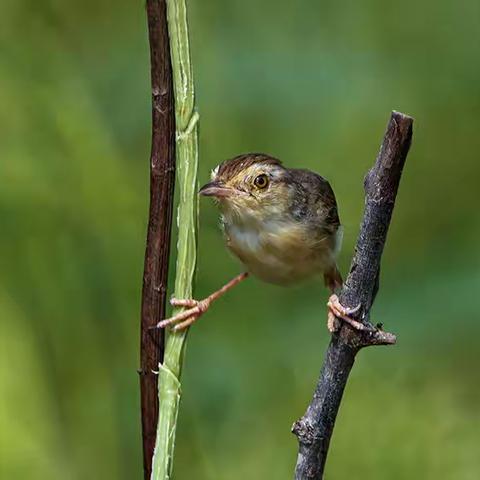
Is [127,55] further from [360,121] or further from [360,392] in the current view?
[360,392]

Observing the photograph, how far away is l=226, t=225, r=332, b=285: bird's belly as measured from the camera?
2.46 metres

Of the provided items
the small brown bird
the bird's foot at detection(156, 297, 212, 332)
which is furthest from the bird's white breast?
the bird's foot at detection(156, 297, 212, 332)

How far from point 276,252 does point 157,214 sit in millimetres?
1016

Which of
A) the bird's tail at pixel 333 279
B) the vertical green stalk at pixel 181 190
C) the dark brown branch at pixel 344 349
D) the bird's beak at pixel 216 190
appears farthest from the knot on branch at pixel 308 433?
the bird's tail at pixel 333 279

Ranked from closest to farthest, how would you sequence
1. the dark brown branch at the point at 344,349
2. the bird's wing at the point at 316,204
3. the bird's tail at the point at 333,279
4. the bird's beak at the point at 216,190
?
the dark brown branch at the point at 344,349
the bird's beak at the point at 216,190
the bird's wing at the point at 316,204
the bird's tail at the point at 333,279

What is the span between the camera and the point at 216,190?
2.30 meters

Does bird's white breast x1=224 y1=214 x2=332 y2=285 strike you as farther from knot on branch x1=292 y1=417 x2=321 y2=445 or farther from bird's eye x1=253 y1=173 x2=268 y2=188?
knot on branch x1=292 y1=417 x2=321 y2=445

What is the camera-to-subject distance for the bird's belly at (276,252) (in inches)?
96.7

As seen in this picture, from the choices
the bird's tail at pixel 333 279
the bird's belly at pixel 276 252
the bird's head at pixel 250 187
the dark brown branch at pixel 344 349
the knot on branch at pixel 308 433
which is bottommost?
the knot on branch at pixel 308 433

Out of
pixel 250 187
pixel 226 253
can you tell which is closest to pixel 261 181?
pixel 250 187

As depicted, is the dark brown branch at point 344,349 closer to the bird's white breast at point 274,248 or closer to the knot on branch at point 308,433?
the knot on branch at point 308,433

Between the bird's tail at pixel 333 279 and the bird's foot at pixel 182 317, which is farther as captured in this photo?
the bird's tail at pixel 333 279

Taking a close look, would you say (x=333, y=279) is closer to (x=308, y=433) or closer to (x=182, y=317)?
(x=182, y=317)

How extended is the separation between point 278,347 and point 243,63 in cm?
83
